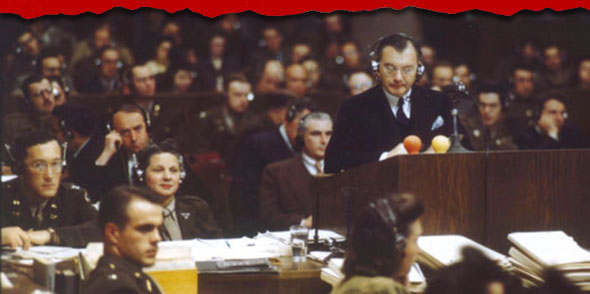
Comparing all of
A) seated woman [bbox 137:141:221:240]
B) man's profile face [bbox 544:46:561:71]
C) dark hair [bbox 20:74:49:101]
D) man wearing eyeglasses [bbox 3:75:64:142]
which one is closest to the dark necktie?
seated woman [bbox 137:141:221:240]

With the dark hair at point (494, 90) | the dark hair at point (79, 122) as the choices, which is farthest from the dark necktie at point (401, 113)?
the dark hair at point (494, 90)

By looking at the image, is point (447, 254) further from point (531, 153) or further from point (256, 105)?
point (256, 105)

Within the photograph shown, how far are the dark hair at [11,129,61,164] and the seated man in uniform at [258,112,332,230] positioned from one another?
161 centimetres

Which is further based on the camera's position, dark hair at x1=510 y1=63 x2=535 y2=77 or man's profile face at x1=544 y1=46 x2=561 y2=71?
man's profile face at x1=544 y1=46 x2=561 y2=71

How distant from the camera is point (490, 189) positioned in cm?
345

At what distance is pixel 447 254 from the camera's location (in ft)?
10.4

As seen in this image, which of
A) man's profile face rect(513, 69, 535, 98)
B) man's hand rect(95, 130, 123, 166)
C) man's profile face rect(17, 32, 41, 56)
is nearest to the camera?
man's hand rect(95, 130, 123, 166)

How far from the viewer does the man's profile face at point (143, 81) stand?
7.20 m

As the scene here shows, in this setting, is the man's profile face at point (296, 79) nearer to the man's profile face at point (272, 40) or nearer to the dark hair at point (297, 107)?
the dark hair at point (297, 107)

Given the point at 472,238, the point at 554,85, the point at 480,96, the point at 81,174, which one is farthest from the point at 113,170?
the point at 554,85

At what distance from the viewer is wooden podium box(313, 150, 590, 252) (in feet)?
11.0

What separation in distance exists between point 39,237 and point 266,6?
1.30 metres

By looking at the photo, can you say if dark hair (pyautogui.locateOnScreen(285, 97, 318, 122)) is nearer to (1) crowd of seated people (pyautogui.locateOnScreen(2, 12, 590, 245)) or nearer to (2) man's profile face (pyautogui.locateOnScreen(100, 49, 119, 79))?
(1) crowd of seated people (pyautogui.locateOnScreen(2, 12, 590, 245))

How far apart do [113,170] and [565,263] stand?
2532 millimetres
